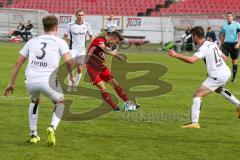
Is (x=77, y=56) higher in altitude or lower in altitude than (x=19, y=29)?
higher

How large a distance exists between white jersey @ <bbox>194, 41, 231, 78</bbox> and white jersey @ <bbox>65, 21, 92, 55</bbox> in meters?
7.06

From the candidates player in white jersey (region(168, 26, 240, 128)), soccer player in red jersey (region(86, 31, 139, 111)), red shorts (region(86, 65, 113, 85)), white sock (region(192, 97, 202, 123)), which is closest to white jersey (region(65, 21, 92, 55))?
soccer player in red jersey (region(86, 31, 139, 111))

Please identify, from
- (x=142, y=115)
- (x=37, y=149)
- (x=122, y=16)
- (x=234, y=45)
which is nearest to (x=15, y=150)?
(x=37, y=149)

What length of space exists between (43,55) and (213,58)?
386cm

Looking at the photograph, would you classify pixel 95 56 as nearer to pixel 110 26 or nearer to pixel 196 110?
pixel 196 110

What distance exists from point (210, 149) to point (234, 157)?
67 centimetres

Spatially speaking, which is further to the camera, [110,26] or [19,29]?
[19,29]

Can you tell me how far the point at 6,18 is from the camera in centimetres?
4906

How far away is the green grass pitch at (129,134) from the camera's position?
8984mm

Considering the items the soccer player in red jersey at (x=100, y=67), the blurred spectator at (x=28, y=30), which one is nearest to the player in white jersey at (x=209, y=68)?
the soccer player in red jersey at (x=100, y=67)

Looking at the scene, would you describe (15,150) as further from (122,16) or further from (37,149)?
(122,16)

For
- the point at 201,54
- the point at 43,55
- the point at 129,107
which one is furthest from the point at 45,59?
the point at 129,107

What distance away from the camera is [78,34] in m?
18.2

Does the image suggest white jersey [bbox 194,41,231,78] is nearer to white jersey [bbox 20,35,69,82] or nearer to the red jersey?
white jersey [bbox 20,35,69,82]
